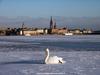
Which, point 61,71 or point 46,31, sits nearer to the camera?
point 61,71

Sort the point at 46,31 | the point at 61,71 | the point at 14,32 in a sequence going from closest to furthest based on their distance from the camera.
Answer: the point at 61,71 < the point at 14,32 < the point at 46,31

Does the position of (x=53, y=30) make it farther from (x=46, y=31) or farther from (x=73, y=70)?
(x=73, y=70)

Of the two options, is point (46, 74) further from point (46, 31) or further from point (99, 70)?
point (46, 31)

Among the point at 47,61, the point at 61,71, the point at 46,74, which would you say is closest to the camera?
the point at 46,74

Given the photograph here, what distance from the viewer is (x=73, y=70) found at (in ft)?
33.0

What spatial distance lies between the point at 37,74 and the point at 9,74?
31.5 inches

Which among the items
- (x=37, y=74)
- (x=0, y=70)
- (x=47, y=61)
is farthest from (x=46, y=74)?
(x=47, y=61)

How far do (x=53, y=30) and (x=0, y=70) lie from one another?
11635 centimetres

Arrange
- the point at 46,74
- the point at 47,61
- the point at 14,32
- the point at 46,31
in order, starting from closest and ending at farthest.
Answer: the point at 46,74 < the point at 47,61 < the point at 14,32 < the point at 46,31

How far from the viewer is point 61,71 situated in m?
9.88

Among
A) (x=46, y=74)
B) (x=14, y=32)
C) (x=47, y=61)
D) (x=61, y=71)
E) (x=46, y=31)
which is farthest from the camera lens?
(x=46, y=31)

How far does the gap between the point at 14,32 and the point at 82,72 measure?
4489 inches

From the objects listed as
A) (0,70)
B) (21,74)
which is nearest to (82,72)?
(21,74)

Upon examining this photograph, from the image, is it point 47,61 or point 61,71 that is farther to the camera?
point 47,61
